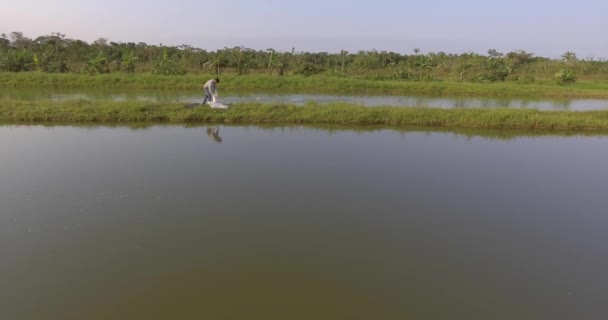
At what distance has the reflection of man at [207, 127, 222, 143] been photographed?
8040 mm

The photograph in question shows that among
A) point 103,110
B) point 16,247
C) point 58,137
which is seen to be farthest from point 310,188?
point 103,110

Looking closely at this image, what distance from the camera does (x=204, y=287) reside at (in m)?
3.23

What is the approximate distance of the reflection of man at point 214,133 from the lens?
804cm

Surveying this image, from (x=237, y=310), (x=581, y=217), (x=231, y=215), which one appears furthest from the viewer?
(x=581, y=217)

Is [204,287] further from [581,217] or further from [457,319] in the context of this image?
[581,217]

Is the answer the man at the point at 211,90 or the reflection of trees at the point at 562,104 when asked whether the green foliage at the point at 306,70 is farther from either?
the man at the point at 211,90

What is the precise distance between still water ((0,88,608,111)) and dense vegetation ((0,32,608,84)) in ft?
17.0

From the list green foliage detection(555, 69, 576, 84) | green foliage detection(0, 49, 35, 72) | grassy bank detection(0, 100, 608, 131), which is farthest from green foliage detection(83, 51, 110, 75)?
green foliage detection(555, 69, 576, 84)

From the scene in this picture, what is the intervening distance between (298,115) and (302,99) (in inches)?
172

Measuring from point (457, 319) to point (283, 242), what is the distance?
5.68 ft

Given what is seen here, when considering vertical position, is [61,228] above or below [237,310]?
above

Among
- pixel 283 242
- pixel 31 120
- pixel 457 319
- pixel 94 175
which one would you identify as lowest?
pixel 457 319

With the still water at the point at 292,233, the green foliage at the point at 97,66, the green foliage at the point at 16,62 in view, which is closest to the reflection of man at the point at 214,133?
the still water at the point at 292,233

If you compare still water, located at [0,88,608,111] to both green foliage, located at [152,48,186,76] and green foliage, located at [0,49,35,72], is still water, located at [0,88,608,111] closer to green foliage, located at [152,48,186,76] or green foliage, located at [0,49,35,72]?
green foliage, located at [152,48,186,76]
